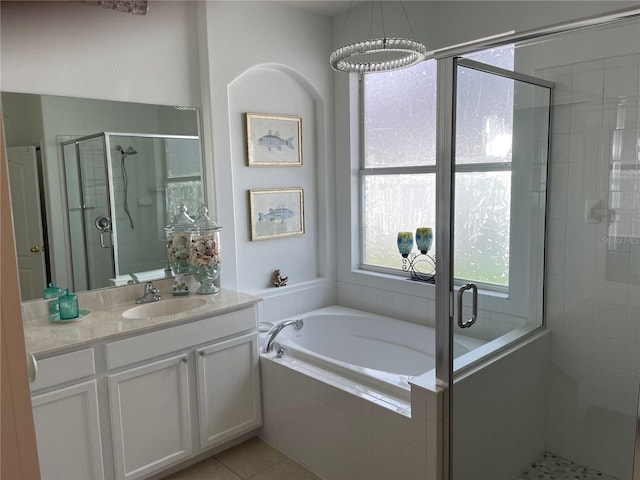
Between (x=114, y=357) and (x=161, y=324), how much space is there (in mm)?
263

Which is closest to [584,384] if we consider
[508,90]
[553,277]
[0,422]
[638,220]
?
[553,277]

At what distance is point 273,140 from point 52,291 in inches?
68.3

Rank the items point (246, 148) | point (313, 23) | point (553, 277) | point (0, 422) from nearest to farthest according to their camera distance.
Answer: point (0, 422)
point (553, 277)
point (246, 148)
point (313, 23)

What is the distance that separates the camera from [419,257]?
3553mm

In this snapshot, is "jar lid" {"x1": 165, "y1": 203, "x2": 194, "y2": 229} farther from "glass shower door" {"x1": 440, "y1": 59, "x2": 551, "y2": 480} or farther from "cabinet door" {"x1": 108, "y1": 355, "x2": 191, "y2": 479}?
"glass shower door" {"x1": 440, "y1": 59, "x2": 551, "y2": 480}

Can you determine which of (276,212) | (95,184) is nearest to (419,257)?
A: (276,212)

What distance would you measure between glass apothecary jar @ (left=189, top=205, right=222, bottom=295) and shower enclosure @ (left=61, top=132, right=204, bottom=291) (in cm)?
17

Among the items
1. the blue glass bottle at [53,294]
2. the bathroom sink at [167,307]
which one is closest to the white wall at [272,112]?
the bathroom sink at [167,307]

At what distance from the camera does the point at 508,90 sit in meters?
2.56

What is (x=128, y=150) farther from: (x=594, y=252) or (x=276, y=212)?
(x=594, y=252)

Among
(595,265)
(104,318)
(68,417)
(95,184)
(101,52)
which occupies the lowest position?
(68,417)

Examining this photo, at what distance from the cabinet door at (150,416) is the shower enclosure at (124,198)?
0.68 metres

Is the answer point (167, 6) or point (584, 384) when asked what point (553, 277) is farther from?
point (167, 6)

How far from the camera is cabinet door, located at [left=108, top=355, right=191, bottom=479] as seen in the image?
2404 millimetres
